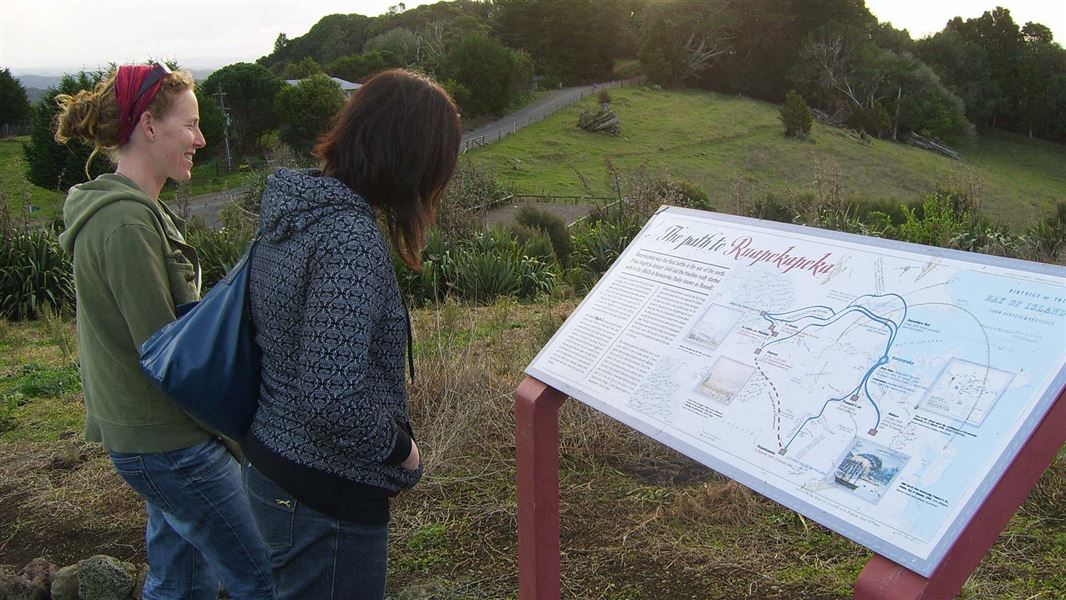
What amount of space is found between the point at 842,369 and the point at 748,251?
49cm

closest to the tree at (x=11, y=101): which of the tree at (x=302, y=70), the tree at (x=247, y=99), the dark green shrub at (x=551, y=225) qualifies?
the tree at (x=247, y=99)

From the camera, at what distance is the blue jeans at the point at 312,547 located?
1603mm

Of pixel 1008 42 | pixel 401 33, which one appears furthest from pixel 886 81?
pixel 401 33

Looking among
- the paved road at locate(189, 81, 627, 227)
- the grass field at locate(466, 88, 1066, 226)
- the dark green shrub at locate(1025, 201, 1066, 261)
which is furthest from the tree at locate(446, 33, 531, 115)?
the dark green shrub at locate(1025, 201, 1066, 261)

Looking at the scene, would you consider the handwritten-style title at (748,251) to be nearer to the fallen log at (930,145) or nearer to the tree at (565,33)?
the fallen log at (930,145)

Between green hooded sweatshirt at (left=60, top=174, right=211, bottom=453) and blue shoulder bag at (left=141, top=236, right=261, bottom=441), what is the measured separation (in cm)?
18

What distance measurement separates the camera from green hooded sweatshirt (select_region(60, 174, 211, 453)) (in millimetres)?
1723

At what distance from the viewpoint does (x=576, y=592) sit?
106 inches

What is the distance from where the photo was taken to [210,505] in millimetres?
1835

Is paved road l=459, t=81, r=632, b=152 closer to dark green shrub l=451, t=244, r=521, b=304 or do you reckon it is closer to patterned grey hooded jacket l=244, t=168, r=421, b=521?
dark green shrub l=451, t=244, r=521, b=304

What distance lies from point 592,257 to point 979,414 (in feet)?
25.5

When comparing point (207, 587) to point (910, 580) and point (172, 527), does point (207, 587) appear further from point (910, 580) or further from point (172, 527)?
point (910, 580)

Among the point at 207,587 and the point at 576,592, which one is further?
the point at 576,592

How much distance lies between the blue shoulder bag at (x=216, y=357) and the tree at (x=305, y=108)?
30.7 m
